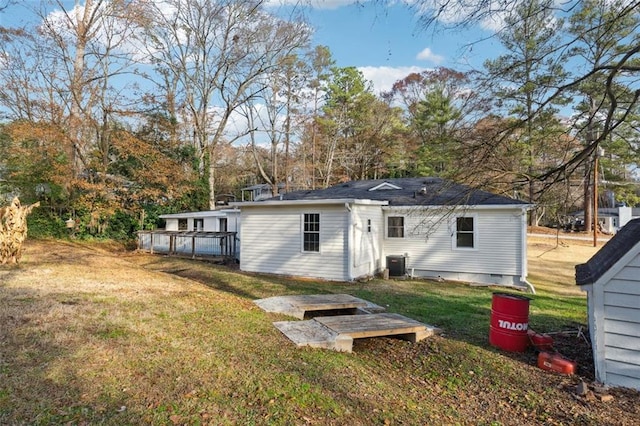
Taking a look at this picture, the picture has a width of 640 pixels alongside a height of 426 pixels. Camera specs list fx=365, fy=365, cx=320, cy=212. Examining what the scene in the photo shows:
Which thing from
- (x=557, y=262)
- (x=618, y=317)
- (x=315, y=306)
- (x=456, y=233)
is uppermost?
(x=456, y=233)

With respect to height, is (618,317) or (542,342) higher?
(618,317)

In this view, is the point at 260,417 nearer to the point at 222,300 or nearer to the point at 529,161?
the point at 222,300

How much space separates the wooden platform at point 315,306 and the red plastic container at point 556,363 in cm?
266

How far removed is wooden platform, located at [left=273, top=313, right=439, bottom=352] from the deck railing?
10.8 metres

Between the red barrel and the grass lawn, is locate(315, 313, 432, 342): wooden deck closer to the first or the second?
the grass lawn

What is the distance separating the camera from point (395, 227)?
1334 centimetres

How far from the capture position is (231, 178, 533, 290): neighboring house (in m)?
11.3

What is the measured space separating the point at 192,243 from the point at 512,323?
560 inches

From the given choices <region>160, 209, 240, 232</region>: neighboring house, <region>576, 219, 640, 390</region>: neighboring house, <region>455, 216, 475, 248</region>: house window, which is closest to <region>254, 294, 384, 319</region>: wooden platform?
<region>576, 219, 640, 390</region>: neighboring house

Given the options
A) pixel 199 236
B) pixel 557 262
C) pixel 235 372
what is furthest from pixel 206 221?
pixel 557 262

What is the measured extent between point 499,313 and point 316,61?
1010 inches

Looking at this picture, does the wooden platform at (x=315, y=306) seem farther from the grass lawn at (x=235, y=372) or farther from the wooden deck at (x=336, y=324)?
the grass lawn at (x=235, y=372)

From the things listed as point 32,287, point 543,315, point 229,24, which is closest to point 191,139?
point 229,24

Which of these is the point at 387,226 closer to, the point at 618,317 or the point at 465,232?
the point at 465,232
